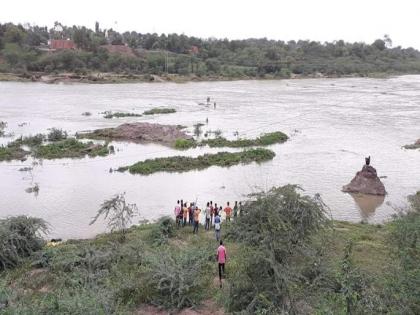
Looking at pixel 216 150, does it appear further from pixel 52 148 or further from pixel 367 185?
pixel 367 185

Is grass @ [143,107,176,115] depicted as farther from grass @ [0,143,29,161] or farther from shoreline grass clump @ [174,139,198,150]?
grass @ [0,143,29,161]

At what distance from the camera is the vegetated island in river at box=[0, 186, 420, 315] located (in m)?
12.4

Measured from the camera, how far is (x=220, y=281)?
15.7 metres

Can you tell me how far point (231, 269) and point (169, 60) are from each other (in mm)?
111169

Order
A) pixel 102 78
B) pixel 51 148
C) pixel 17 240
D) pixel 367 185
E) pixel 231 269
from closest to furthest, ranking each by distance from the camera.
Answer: pixel 231 269 < pixel 17 240 < pixel 367 185 < pixel 51 148 < pixel 102 78

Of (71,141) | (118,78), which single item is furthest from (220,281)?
(118,78)

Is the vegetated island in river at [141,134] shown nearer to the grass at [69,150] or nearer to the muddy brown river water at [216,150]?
the muddy brown river water at [216,150]

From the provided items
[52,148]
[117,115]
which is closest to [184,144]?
[52,148]

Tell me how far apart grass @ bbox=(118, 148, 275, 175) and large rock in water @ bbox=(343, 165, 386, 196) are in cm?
859

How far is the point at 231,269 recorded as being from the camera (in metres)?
16.5

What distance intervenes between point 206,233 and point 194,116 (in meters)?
38.6

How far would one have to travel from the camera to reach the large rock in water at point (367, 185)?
29531 mm

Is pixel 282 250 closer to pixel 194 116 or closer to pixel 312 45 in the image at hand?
pixel 194 116

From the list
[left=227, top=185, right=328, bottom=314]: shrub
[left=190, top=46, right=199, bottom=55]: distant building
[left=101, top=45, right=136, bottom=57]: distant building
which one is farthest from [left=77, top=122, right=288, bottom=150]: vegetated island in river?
[left=190, top=46, right=199, bottom=55]: distant building
